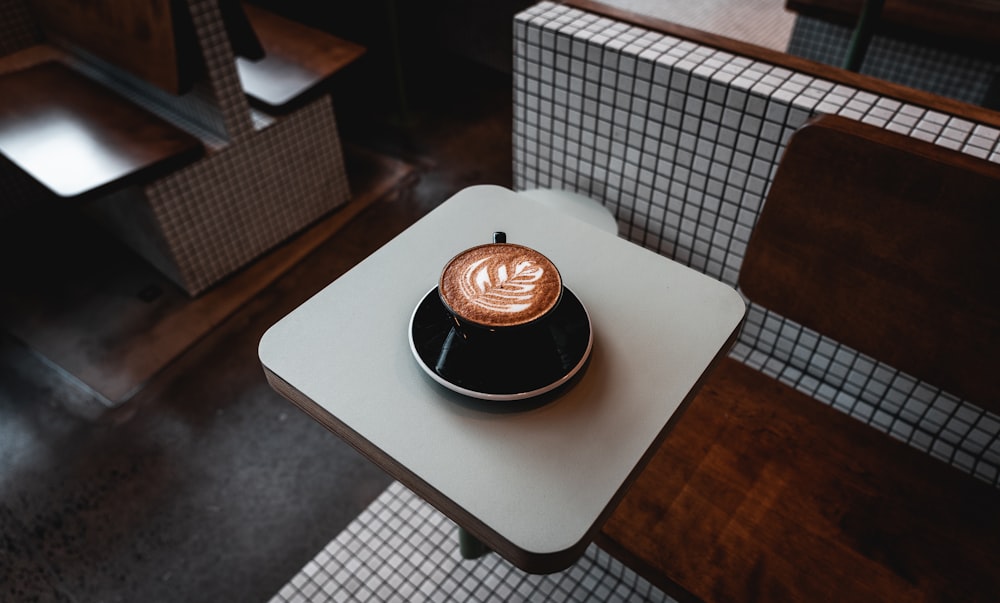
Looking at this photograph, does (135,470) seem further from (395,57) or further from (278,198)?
(395,57)

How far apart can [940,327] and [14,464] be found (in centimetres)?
262

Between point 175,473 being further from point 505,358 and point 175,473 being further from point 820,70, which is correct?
point 820,70

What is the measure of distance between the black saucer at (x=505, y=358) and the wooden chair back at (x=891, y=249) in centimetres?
58

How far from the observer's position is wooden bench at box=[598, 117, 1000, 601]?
48.1 inches

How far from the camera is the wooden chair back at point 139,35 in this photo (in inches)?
88.9

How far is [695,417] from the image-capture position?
1552 millimetres

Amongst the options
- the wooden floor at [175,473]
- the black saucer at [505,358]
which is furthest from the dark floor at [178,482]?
the black saucer at [505,358]

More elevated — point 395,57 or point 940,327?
point 940,327

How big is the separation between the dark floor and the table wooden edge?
1146mm

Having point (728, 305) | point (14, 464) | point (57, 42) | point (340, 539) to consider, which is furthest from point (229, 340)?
point (728, 305)

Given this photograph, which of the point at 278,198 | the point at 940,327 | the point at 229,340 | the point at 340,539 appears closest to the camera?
the point at 940,327

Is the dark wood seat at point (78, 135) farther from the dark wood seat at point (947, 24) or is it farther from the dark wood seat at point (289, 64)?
the dark wood seat at point (947, 24)

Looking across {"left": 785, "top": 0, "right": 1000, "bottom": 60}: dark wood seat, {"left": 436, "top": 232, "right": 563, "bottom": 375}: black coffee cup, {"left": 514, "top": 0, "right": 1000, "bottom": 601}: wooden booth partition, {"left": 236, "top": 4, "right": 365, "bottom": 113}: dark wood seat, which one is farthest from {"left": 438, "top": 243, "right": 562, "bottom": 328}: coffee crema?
{"left": 785, "top": 0, "right": 1000, "bottom": 60}: dark wood seat

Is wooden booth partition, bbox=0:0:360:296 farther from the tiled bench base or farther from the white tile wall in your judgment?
the tiled bench base
